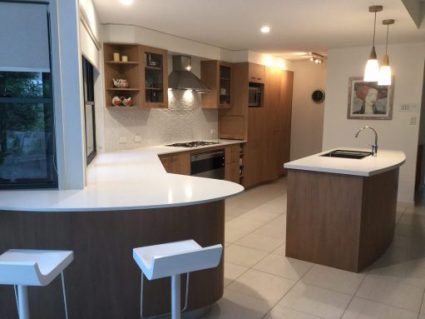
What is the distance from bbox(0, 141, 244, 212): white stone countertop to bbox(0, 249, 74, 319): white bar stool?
29 centimetres

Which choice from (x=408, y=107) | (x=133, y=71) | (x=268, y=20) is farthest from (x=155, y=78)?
(x=408, y=107)

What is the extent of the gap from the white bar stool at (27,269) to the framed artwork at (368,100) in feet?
17.0

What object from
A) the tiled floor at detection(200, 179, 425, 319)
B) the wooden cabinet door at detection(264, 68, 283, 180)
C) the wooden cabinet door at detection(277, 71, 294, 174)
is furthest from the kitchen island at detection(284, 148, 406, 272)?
the wooden cabinet door at detection(277, 71, 294, 174)

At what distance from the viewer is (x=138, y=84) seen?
4.48 metres

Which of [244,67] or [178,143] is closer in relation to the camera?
[178,143]

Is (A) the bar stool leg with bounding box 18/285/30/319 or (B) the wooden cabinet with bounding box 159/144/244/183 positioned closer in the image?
(A) the bar stool leg with bounding box 18/285/30/319

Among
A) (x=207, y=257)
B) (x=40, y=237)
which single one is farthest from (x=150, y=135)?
(x=207, y=257)

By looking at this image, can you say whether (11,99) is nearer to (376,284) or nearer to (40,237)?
(40,237)

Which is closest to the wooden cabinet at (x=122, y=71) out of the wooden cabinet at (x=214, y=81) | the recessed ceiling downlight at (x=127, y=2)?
the recessed ceiling downlight at (x=127, y=2)

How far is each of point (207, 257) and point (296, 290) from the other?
4.98 feet

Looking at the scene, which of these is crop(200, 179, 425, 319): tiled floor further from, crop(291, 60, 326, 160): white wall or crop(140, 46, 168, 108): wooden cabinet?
crop(291, 60, 326, 160): white wall

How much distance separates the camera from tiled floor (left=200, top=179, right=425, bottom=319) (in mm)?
2619

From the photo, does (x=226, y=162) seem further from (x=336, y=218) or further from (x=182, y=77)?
(x=336, y=218)

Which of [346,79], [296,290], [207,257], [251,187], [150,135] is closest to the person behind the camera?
[207,257]
